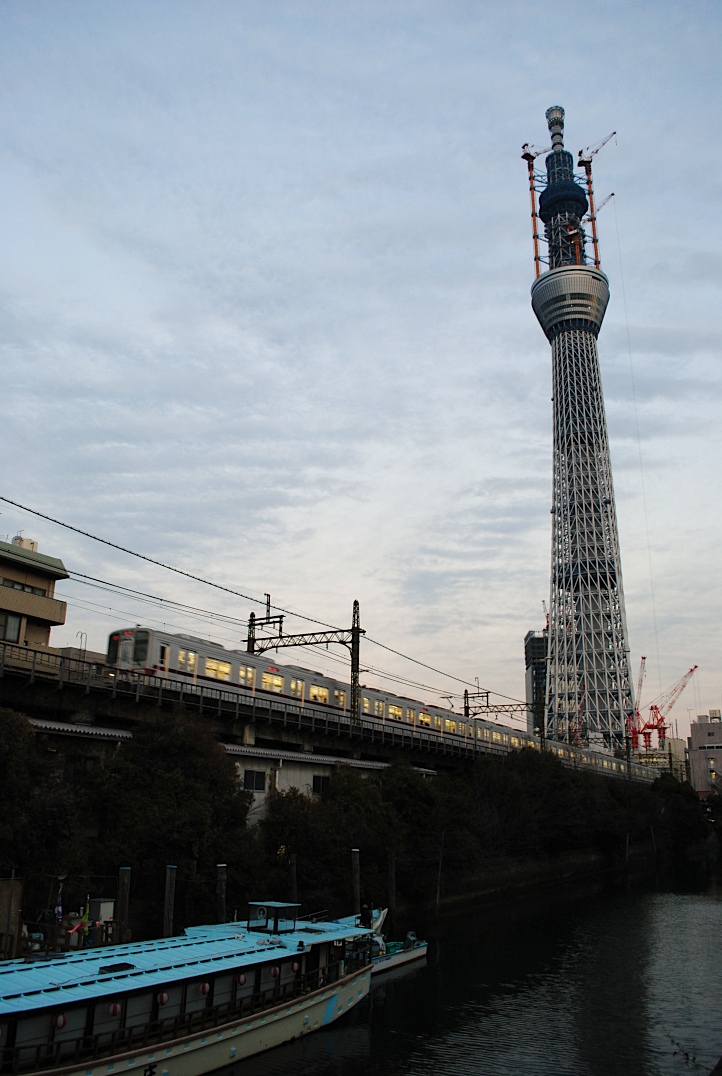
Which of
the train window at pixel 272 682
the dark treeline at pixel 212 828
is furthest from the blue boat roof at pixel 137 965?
the train window at pixel 272 682

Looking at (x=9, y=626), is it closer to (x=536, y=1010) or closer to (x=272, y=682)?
(x=272, y=682)

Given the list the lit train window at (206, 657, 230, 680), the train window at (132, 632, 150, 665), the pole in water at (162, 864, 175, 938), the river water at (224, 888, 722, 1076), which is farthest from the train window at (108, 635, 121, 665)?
the river water at (224, 888, 722, 1076)

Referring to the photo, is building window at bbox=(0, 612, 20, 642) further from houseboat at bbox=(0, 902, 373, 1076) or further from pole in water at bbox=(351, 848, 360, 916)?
houseboat at bbox=(0, 902, 373, 1076)

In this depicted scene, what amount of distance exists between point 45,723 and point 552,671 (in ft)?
453

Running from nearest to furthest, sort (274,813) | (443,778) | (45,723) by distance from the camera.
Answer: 1. (45,723)
2. (274,813)
3. (443,778)

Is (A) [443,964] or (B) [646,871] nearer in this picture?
(A) [443,964]

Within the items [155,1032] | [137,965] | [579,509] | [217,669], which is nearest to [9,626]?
[217,669]

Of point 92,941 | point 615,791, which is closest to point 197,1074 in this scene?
point 92,941

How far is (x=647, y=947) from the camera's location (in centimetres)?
4334

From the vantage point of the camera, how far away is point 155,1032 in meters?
22.4

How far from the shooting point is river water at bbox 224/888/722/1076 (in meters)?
25.0

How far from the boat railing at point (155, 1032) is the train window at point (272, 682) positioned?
75.7 ft

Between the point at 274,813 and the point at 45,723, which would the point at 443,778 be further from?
the point at 45,723

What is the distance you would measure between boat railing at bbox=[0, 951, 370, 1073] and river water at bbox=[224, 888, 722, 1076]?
4.79 ft
